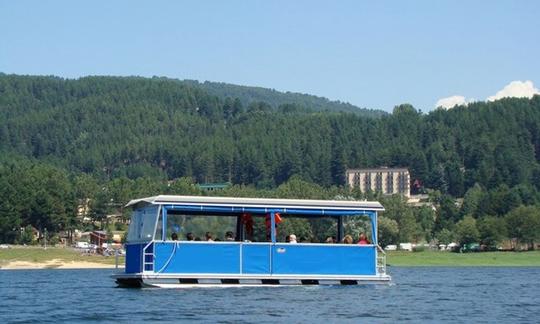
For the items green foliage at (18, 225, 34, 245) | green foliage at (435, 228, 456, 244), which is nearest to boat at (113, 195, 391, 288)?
green foliage at (18, 225, 34, 245)

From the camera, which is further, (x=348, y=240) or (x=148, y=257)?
(x=348, y=240)

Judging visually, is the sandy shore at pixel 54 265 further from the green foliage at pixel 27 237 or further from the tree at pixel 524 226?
the tree at pixel 524 226

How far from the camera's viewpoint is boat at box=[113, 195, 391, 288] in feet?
164

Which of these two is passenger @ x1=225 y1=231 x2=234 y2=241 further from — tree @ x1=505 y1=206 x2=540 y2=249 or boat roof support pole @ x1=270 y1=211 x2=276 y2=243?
tree @ x1=505 y1=206 x2=540 y2=249

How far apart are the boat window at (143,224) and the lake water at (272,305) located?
2.48 metres

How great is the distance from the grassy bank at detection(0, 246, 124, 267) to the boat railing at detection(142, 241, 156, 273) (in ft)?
214

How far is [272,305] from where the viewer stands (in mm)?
42844

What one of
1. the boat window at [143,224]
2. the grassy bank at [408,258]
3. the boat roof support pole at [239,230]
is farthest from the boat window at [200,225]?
the grassy bank at [408,258]

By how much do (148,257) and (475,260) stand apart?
273 feet

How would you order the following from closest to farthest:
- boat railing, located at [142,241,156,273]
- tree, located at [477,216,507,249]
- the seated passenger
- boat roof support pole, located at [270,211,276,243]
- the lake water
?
the lake water → boat railing, located at [142,241,156,273] → boat roof support pole, located at [270,211,276,243] → the seated passenger → tree, located at [477,216,507,249]

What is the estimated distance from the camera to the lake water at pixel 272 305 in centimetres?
3938

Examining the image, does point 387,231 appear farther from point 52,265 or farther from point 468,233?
point 52,265

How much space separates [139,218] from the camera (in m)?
53.1

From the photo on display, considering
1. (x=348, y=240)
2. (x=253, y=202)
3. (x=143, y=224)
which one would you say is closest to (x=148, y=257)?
(x=143, y=224)
